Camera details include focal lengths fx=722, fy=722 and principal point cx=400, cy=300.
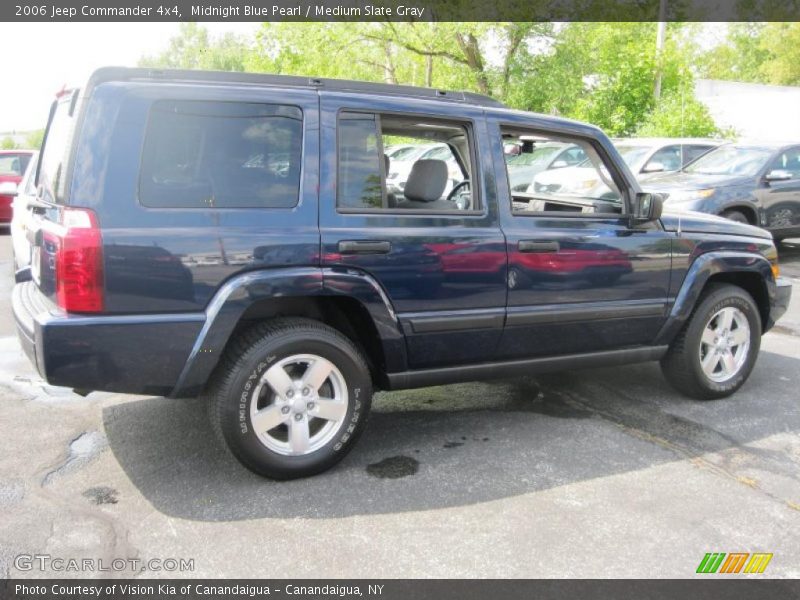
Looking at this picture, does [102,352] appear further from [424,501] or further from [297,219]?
[424,501]

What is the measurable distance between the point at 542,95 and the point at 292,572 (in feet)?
65.8

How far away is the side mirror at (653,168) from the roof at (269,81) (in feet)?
23.9

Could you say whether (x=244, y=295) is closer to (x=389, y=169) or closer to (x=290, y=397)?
(x=290, y=397)

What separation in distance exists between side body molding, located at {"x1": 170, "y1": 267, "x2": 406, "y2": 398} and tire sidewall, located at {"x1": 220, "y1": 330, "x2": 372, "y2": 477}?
16 cm

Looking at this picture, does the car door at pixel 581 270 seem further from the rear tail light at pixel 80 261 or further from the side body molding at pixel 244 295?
the rear tail light at pixel 80 261

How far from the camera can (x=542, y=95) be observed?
21.0m

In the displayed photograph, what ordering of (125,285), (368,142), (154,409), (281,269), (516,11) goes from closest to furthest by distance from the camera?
(125,285)
(281,269)
(368,142)
(154,409)
(516,11)

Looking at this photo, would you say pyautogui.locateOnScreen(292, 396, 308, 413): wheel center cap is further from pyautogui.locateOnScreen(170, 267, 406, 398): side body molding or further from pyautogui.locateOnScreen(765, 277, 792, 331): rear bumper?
pyautogui.locateOnScreen(765, 277, 792, 331): rear bumper

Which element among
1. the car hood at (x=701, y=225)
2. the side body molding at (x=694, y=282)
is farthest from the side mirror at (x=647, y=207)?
the side body molding at (x=694, y=282)

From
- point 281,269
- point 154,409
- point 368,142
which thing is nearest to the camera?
point 281,269

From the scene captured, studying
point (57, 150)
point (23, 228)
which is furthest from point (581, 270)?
point (23, 228)

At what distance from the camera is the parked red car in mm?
12586

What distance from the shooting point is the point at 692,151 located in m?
12.1
